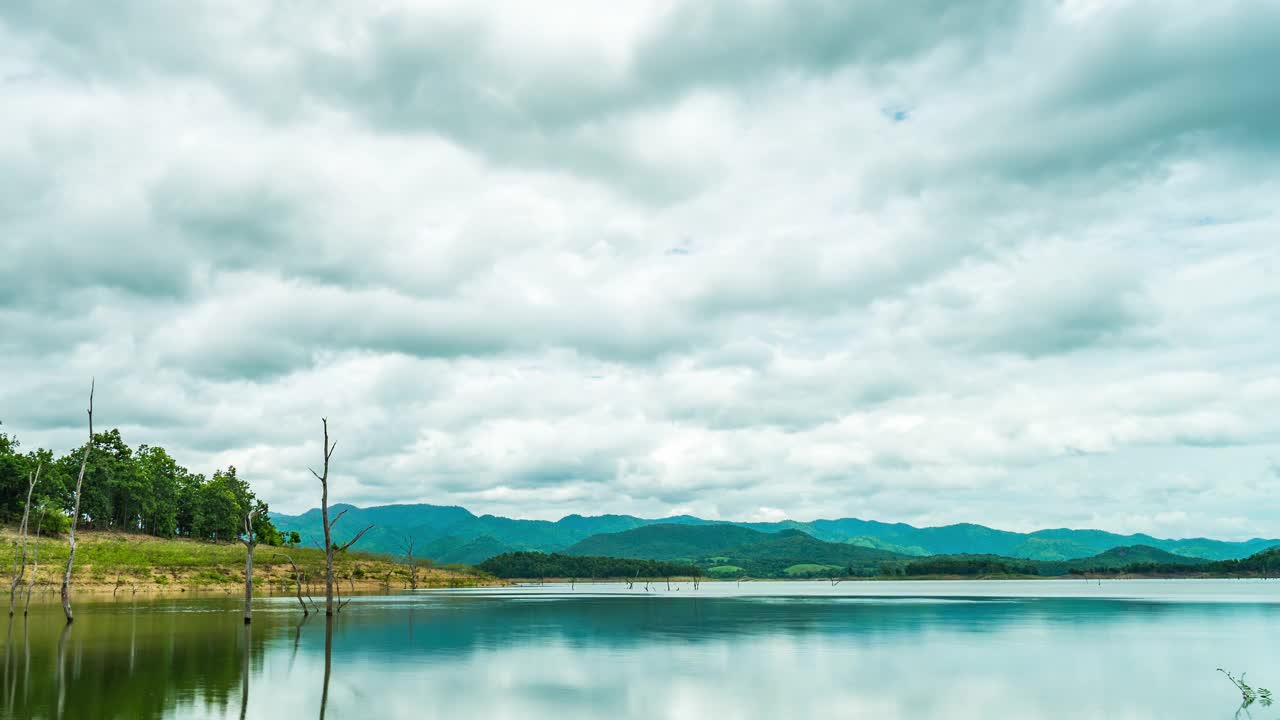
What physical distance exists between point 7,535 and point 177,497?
139ft

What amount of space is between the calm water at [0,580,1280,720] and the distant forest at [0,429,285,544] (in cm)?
6007

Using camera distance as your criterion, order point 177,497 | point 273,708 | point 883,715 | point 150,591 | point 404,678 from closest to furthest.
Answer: point 273,708
point 883,715
point 404,678
point 150,591
point 177,497

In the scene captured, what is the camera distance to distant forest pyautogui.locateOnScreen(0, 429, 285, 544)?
349ft

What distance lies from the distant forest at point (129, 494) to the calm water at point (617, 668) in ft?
197

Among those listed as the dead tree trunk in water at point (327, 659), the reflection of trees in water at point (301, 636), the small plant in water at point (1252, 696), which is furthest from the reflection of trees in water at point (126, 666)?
the small plant in water at point (1252, 696)

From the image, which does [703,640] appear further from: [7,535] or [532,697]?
[7,535]

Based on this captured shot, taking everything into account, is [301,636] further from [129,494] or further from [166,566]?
[129,494]

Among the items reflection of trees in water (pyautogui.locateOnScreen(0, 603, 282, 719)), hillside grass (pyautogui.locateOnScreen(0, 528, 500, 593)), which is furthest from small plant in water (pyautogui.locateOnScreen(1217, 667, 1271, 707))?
hillside grass (pyautogui.locateOnScreen(0, 528, 500, 593))

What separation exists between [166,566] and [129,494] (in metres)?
26.7

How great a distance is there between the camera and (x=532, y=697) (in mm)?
23766

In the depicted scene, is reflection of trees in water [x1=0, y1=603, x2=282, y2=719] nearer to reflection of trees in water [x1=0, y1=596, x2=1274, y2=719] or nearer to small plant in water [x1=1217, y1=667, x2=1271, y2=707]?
reflection of trees in water [x1=0, y1=596, x2=1274, y2=719]

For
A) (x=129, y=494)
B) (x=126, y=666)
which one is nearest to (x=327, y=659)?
(x=126, y=666)

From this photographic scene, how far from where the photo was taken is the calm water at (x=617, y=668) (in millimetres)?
22000

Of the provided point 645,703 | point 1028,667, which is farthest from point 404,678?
point 1028,667
